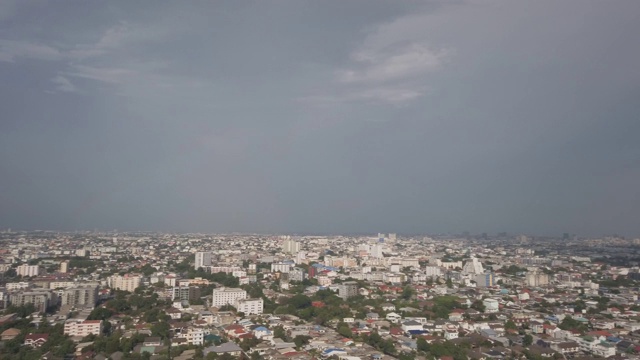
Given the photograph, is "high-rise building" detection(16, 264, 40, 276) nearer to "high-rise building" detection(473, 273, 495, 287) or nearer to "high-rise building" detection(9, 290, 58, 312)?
"high-rise building" detection(9, 290, 58, 312)

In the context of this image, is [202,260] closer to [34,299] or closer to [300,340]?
[34,299]

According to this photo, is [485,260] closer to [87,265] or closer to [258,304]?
[258,304]

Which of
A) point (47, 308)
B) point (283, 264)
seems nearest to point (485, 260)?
point (283, 264)

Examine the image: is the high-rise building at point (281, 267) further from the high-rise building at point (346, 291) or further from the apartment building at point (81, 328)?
the apartment building at point (81, 328)

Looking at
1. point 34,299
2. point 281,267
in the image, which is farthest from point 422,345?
point 281,267

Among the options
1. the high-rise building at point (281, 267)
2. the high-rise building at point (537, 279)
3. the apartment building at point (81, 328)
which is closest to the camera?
the apartment building at point (81, 328)

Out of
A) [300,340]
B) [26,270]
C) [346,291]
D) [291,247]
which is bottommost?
[300,340]

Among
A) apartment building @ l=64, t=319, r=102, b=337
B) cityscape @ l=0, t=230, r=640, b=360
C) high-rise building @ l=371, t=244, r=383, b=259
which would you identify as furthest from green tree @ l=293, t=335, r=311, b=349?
high-rise building @ l=371, t=244, r=383, b=259

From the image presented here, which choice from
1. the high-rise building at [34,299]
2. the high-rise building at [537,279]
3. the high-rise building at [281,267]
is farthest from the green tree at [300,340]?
the high-rise building at [537,279]
